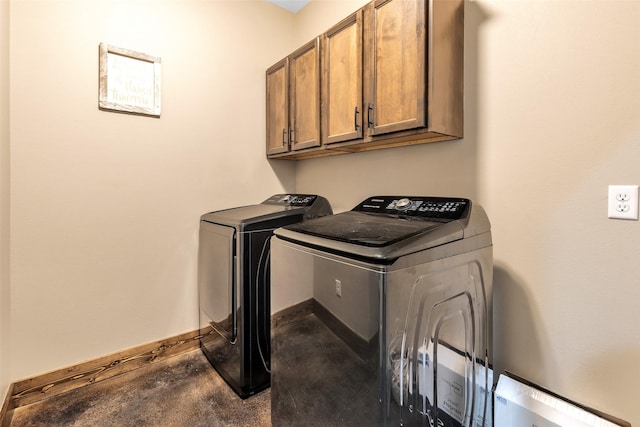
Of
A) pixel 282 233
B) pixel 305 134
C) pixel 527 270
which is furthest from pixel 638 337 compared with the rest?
pixel 305 134

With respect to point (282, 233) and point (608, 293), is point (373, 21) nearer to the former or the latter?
point (282, 233)

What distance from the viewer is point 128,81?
197 centimetres

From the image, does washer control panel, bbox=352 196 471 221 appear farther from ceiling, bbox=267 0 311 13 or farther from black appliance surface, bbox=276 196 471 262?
ceiling, bbox=267 0 311 13

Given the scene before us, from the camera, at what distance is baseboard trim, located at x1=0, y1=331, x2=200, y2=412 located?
66.9 inches

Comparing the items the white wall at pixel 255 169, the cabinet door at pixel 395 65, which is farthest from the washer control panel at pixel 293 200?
the cabinet door at pixel 395 65

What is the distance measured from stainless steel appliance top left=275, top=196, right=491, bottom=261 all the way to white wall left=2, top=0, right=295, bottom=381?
1.18m

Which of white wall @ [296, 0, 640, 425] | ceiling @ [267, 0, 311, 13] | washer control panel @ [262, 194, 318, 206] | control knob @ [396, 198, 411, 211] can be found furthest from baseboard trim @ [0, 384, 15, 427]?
ceiling @ [267, 0, 311, 13]

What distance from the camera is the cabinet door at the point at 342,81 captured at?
177 cm

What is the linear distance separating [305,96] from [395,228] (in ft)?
4.49

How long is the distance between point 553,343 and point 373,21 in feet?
5.73

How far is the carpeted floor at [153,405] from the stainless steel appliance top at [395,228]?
1.03 metres

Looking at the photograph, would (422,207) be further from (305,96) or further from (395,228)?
(305,96)

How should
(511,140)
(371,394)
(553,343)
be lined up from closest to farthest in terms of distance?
(371,394) < (553,343) < (511,140)

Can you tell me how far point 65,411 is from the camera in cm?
165
